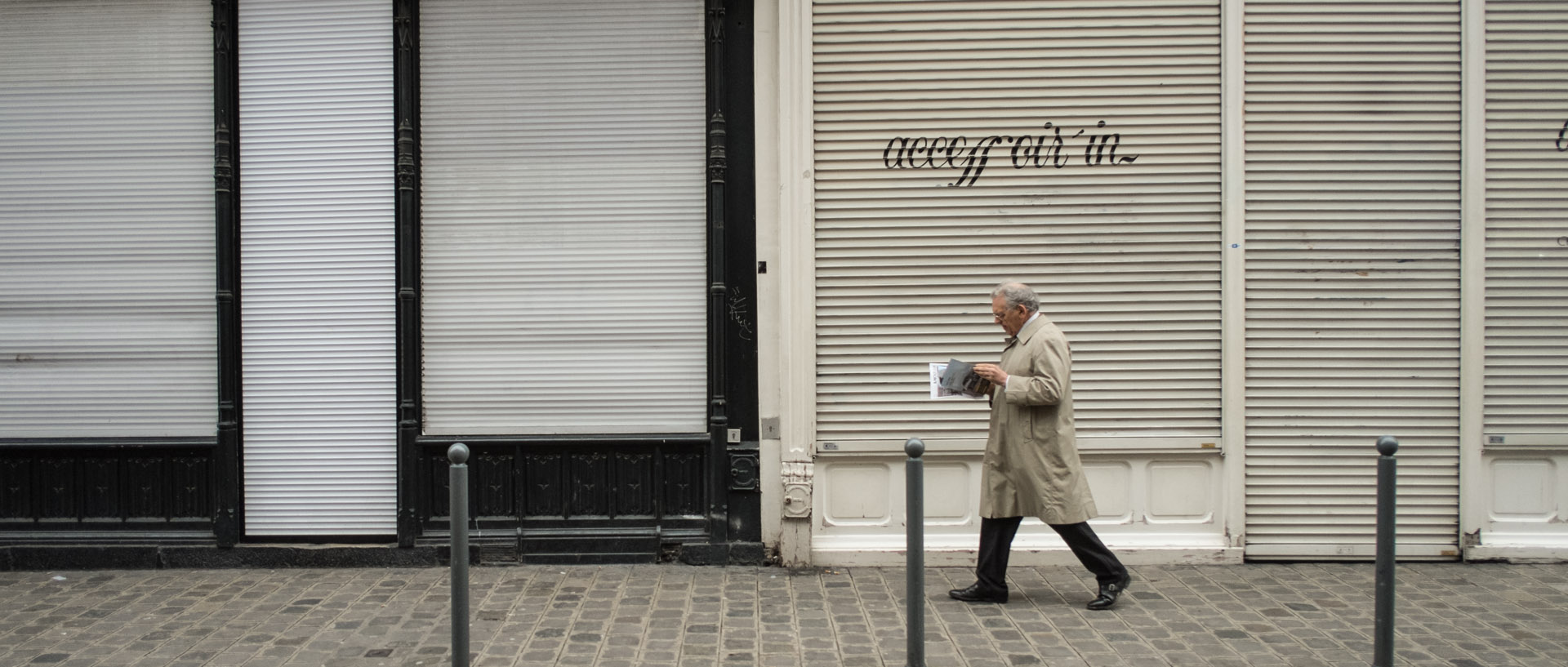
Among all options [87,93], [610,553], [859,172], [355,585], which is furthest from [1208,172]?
[87,93]

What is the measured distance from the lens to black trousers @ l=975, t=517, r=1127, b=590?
5.31 m

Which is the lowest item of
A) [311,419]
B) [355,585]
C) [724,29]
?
[355,585]

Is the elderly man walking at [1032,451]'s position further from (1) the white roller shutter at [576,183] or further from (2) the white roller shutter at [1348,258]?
(1) the white roller shutter at [576,183]

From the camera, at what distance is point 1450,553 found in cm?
652

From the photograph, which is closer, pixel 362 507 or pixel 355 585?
pixel 355 585

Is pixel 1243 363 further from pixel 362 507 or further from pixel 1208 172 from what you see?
pixel 362 507

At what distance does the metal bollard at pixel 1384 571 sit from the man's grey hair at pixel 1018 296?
180 cm

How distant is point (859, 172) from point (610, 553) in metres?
2.88

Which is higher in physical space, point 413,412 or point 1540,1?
point 1540,1

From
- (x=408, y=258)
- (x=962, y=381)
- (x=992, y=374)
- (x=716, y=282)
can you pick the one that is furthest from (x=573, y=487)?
(x=992, y=374)

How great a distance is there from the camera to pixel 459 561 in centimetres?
398

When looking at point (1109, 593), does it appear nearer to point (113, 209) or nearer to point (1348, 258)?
point (1348, 258)

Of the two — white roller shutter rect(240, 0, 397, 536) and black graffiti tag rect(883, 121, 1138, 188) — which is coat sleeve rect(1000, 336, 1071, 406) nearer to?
black graffiti tag rect(883, 121, 1138, 188)

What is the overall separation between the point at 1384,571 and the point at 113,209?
742 cm
